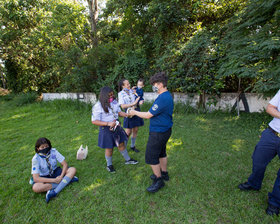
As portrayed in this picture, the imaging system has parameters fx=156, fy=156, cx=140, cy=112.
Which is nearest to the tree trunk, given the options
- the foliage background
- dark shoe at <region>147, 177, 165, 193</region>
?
the foliage background

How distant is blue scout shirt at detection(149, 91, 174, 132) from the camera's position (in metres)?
2.21

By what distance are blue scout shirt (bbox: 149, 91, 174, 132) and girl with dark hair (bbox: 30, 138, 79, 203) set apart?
68.3 inches

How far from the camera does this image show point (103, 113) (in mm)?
2775

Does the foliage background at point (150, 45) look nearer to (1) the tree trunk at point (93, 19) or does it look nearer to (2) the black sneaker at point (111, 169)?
(1) the tree trunk at point (93, 19)

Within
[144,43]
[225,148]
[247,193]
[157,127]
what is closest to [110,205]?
[157,127]

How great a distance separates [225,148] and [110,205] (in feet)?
9.95

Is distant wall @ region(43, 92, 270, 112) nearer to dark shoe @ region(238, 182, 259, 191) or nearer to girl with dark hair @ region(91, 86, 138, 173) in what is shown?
dark shoe @ region(238, 182, 259, 191)

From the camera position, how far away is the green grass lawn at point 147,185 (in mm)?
2158

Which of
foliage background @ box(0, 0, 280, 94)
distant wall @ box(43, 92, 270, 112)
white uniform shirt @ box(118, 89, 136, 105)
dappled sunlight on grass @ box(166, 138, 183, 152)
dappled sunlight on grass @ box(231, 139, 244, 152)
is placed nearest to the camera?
white uniform shirt @ box(118, 89, 136, 105)

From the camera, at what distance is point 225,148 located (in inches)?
152

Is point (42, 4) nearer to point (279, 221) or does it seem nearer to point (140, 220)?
point (140, 220)

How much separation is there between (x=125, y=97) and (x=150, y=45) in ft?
19.4

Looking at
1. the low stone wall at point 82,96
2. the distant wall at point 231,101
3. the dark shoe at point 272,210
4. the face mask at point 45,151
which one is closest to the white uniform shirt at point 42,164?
the face mask at point 45,151

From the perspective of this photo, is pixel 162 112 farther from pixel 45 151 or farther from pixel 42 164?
pixel 42 164
